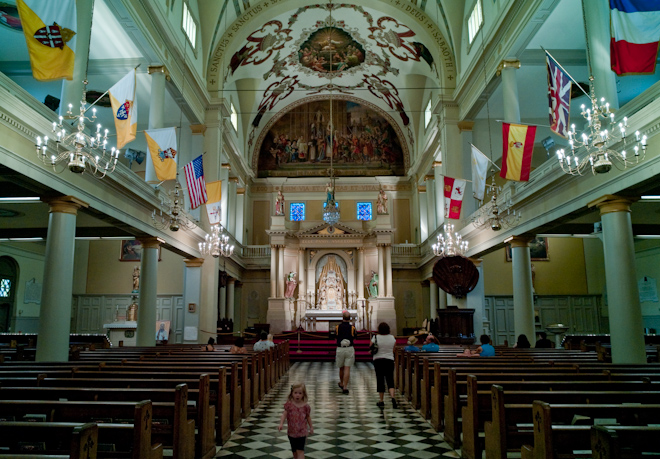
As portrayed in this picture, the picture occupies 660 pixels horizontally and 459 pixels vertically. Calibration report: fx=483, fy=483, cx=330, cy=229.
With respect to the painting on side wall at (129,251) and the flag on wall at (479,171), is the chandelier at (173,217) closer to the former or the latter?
the painting on side wall at (129,251)

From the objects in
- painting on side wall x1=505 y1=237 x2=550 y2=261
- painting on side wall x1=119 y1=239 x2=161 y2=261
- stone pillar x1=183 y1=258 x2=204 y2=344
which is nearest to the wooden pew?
stone pillar x1=183 y1=258 x2=204 y2=344

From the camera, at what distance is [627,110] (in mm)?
9688

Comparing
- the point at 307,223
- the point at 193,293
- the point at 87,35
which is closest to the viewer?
the point at 87,35

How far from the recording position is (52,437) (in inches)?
135

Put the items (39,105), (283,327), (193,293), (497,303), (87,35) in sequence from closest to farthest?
(39,105) < (87,35) < (193,293) < (497,303) < (283,327)

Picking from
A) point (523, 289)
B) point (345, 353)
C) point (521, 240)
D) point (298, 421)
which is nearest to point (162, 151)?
point (345, 353)

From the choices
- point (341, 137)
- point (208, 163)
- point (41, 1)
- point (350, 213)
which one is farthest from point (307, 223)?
point (41, 1)

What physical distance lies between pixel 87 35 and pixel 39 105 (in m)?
2.67

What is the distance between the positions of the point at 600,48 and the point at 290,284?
1943 centimetres

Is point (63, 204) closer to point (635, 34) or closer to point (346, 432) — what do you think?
point (346, 432)

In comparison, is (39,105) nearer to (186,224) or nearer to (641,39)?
(186,224)

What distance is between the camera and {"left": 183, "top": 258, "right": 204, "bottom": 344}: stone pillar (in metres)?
18.5

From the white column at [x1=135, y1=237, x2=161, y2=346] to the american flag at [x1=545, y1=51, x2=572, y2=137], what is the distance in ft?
38.5

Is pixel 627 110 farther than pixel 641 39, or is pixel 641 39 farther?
pixel 627 110
